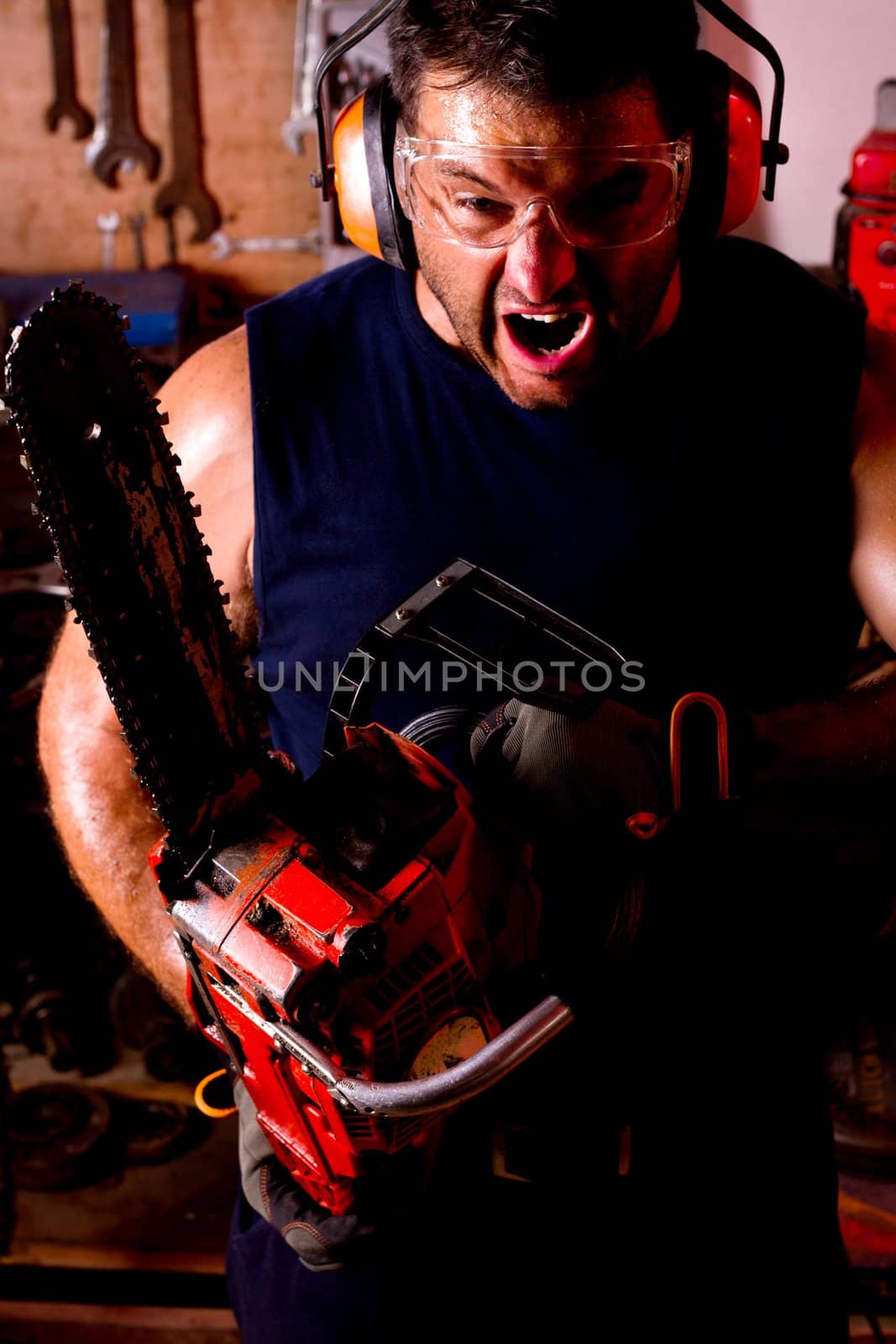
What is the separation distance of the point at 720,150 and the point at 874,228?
1522 mm

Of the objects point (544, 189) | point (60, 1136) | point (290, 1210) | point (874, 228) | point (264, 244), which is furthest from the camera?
point (264, 244)

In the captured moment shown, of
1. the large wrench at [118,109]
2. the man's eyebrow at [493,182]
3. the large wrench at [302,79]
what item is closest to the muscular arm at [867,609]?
the man's eyebrow at [493,182]

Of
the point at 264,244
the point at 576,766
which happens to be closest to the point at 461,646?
the point at 576,766

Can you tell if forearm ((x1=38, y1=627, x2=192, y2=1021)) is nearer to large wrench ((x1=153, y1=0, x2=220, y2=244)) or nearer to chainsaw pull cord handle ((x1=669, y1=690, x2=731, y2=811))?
chainsaw pull cord handle ((x1=669, y1=690, x2=731, y2=811))

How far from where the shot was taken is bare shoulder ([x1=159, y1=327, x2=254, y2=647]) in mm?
1620

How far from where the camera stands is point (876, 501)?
152cm

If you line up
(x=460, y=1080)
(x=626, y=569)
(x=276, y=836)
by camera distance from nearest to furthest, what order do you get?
(x=460, y=1080) < (x=276, y=836) < (x=626, y=569)

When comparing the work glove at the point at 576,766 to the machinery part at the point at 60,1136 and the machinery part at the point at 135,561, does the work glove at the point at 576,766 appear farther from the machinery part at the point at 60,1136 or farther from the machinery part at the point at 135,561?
the machinery part at the point at 60,1136

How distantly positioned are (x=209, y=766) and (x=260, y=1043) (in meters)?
0.28

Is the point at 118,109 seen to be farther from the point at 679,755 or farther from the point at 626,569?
the point at 679,755

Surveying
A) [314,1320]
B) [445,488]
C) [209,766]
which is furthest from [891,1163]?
[209,766]

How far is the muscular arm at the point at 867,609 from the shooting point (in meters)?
1.47

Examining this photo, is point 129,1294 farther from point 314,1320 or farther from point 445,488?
point 445,488

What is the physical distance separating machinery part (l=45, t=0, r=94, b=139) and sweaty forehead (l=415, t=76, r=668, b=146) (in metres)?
2.54
